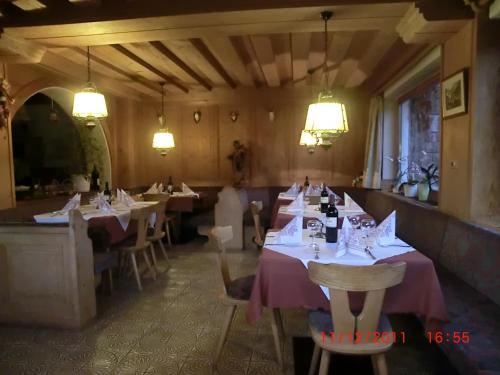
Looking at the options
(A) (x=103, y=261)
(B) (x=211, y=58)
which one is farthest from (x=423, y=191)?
(A) (x=103, y=261)

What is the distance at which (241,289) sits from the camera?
261 cm

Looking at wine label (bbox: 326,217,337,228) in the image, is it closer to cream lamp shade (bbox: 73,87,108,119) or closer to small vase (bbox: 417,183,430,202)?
small vase (bbox: 417,183,430,202)

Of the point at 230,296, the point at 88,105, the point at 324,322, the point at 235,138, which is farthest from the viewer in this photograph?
the point at 235,138

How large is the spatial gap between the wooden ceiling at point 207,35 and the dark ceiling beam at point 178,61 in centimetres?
2

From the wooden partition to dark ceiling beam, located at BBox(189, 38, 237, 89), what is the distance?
9.00 feet

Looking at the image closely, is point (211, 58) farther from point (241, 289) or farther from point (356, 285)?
point (356, 285)

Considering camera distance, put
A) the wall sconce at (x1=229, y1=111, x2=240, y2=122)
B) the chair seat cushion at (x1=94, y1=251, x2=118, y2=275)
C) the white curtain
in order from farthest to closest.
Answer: the wall sconce at (x1=229, y1=111, x2=240, y2=122) < the white curtain < the chair seat cushion at (x1=94, y1=251, x2=118, y2=275)

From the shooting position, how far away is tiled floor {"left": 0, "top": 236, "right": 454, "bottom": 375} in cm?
250

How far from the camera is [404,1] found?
119 inches

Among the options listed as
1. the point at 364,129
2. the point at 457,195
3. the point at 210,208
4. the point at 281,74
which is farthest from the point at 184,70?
the point at 457,195

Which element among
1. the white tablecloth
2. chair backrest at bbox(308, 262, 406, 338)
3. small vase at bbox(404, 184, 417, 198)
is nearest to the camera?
chair backrest at bbox(308, 262, 406, 338)

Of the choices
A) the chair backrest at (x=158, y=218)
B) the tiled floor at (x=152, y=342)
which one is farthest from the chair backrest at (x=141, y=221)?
the tiled floor at (x=152, y=342)

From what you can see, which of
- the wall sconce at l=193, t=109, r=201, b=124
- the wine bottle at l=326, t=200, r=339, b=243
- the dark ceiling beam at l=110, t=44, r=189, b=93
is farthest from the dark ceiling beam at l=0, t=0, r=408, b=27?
the wall sconce at l=193, t=109, r=201, b=124

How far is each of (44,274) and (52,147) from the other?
4.96 metres
